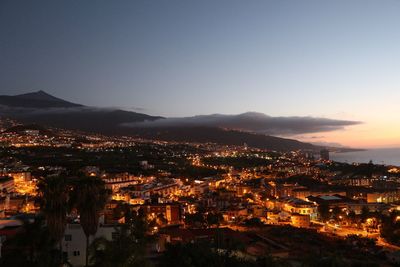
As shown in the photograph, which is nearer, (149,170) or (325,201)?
(325,201)

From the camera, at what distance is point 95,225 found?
13.1 meters

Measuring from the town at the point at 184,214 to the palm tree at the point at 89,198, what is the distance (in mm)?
33

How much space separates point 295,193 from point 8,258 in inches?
1839

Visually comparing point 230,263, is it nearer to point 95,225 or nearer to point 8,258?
point 95,225

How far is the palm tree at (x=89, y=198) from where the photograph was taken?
1246 cm

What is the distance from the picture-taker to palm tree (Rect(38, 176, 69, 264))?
12.2 meters

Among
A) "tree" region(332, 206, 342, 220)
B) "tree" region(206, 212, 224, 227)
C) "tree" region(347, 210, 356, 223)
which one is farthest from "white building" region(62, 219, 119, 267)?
"tree" region(332, 206, 342, 220)

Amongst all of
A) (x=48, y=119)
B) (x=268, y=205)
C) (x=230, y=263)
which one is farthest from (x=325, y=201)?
(x=48, y=119)

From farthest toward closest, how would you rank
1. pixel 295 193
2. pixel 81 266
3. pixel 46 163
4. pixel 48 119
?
pixel 48 119, pixel 46 163, pixel 295 193, pixel 81 266

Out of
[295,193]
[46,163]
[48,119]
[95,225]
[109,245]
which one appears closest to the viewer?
[109,245]

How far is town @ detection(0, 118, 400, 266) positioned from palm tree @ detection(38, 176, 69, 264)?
3cm

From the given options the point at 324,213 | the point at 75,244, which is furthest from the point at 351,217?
the point at 75,244

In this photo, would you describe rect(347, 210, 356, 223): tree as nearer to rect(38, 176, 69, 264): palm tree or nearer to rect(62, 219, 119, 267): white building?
rect(62, 219, 119, 267): white building

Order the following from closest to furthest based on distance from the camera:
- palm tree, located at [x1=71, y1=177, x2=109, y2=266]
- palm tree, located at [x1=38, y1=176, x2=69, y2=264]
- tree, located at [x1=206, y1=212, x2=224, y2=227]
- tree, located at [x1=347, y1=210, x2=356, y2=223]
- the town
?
palm tree, located at [x1=38, y1=176, x2=69, y2=264] → palm tree, located at [x1=71, y1=177, x2=109, y2=266] → the town → tree, located at [x1=206, y1=212, x2=224, y2=227] → tree, located at [x1=347, y1=210, x2=356, y2=223]
